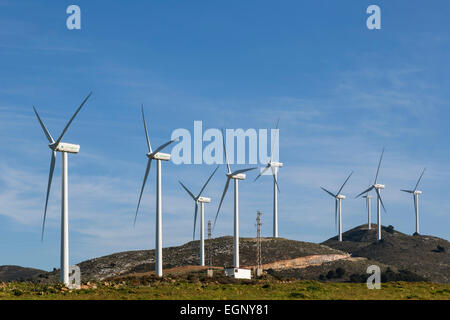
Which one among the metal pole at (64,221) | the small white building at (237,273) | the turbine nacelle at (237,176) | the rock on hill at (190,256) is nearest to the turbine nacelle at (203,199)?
the rock on hill at (190,256)

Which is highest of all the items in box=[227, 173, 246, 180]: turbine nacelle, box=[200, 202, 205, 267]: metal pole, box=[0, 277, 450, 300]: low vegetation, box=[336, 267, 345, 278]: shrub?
box=[227, 173, 246, 180]: turbine nacelle

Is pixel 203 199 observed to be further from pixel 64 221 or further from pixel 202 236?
pixel 64 221

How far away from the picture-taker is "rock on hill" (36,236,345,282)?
164375 millimetres

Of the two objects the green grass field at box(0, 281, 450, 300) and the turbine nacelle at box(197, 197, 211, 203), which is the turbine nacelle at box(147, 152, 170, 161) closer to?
the green grass field at box(0, 281, 450, 300)

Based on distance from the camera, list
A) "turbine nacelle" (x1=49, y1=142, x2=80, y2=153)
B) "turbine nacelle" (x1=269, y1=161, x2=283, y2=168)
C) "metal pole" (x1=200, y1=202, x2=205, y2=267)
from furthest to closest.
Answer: "turbine nacelle" (x1=269, y1=161, x2=283, y2=168)
"metal pole" (x1=200, y1=202, x2=205, y2=267)
"turbine nacelle" (x1=49, y1=142, x2=80, y2=153)

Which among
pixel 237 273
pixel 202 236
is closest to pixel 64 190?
pixel 237 273

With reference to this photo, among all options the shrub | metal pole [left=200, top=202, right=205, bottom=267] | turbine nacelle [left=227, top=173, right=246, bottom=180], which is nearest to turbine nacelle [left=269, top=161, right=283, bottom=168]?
metal pole [left=200, top=202, right=205, bottom=267]

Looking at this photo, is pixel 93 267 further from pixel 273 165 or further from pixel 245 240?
pixel 273 165

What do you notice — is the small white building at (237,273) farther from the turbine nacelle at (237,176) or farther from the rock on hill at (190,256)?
the rock on hill at (190,256)

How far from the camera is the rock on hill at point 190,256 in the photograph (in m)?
164

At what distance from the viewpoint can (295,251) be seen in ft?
571

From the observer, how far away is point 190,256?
176m
